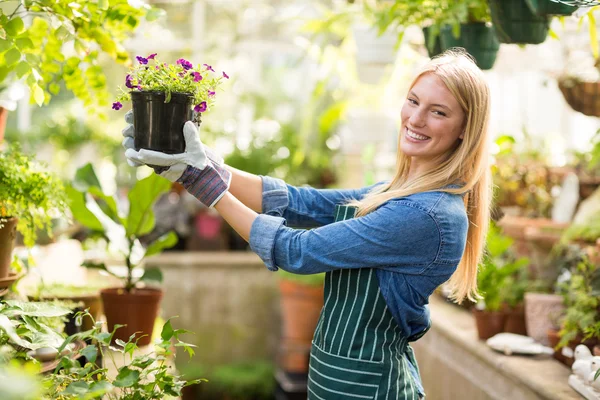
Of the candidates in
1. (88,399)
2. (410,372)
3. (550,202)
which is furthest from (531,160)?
(88,399)

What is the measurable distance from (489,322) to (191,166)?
6.08ft

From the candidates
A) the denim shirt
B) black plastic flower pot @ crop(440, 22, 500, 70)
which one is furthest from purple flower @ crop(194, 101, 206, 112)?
black plastic flower pot @ crop(440, 22, 500, 70)

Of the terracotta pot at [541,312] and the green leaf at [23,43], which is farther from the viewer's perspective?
the terracotta pot at [541,312]

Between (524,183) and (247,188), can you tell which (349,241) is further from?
(524,183)

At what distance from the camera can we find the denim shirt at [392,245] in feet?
5.08

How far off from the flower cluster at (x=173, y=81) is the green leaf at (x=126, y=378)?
20.3 inches

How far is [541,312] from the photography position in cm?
287

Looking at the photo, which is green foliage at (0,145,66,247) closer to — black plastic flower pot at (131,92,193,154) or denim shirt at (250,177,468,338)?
black plastic flower pot at (131,92,193,154)

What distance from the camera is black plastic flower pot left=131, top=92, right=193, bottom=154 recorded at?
1488 millimetres

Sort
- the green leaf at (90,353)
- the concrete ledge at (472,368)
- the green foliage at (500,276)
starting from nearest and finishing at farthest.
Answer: the green leaf at (90,353) < the concrete ledge at (472,368) < the green foliage at (500,276)

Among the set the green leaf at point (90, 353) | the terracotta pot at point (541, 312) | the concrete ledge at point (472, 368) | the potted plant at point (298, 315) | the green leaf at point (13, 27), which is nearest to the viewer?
the green leaf at point (90, 353)

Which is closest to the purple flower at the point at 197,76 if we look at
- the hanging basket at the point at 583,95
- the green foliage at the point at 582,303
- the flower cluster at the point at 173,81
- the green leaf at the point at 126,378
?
the flower cluster at the point at 173,81

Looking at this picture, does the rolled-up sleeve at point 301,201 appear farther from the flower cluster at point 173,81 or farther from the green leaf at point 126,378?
the green leaf at point 126,378

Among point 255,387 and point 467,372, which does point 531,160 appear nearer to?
point 467,372
